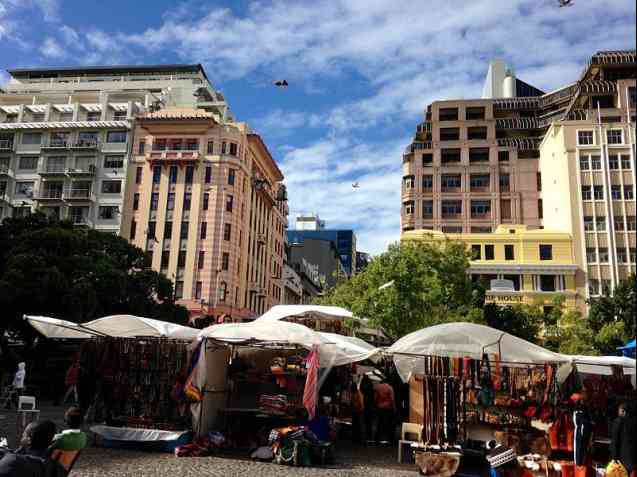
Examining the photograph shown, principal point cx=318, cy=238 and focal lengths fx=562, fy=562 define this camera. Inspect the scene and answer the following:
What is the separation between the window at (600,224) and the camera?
46.5 m

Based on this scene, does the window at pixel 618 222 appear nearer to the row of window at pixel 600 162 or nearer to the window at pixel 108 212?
the row of window at pixel 600 162

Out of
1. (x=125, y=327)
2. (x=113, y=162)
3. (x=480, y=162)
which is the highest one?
(x=480, y=162)

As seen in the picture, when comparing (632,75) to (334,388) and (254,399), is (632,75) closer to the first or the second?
(254,399)

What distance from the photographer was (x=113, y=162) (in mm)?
55000

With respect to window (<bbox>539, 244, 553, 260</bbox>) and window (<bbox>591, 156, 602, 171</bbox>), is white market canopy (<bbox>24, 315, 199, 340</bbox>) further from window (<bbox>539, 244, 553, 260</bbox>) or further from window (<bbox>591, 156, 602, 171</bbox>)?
window (<bbox>591, 156, 602, 171</bbox>)

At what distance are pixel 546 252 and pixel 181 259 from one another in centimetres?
3158

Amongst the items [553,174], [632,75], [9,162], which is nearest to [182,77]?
[9,162]

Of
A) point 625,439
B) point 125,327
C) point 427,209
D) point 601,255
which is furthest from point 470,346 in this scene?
point 427,209

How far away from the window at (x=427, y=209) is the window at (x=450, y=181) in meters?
2.14

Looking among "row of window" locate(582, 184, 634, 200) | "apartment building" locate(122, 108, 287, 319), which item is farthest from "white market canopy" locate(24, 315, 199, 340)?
"row of window" locate(582, 184, 634, 200)

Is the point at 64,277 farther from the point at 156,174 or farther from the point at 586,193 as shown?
the point at 586,193

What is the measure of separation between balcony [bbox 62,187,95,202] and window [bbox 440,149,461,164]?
35.9m

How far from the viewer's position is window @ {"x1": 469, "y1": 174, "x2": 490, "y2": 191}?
2299 inches

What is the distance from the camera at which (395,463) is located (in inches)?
452
